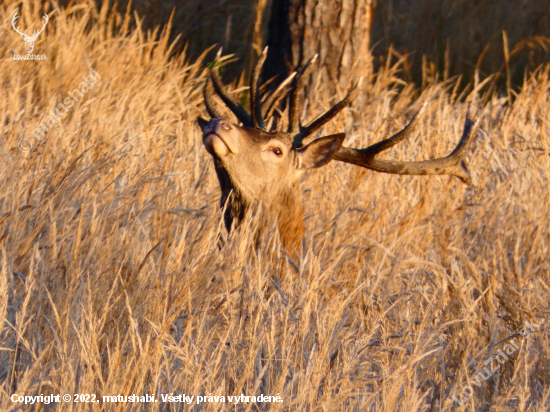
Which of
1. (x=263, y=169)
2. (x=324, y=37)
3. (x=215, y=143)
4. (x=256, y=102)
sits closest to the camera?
(x=215, y=143)

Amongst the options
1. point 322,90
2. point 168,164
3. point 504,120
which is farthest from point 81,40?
point 504,120

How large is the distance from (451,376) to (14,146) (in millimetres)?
2816

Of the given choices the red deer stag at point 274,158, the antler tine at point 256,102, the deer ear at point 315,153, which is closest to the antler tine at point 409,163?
the red deer stag at point 274,158

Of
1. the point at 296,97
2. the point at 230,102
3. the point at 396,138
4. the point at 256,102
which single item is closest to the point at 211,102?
the point at 230,102

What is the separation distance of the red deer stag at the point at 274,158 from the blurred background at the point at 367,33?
2.36 m

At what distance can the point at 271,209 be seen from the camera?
3.76 metres

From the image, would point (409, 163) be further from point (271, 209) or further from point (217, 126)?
point (217, 126)

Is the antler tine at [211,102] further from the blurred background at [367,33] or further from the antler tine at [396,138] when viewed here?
the blurred background at [367,33]

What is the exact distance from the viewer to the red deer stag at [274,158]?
11.8 feet

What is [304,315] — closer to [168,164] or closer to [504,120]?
[168,164]

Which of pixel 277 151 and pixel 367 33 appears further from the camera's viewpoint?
pixel 367 33

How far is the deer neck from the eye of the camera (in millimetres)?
3686

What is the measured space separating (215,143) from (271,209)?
0.54m

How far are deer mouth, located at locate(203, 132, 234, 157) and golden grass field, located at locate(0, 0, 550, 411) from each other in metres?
0.27
